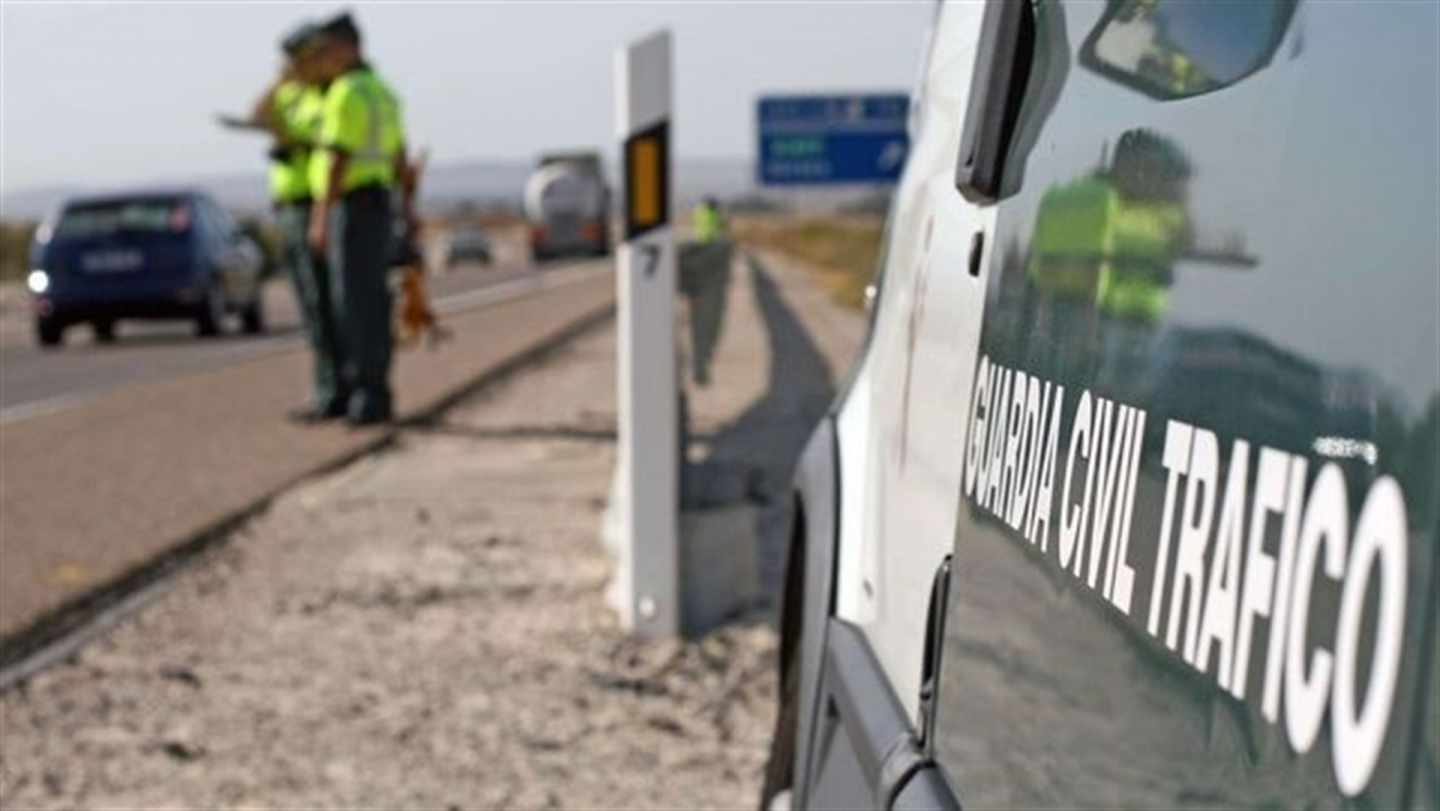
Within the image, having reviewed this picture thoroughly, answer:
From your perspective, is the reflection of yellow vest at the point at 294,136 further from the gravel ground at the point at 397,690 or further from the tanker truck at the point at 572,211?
the tanker truck at the point at 572,211

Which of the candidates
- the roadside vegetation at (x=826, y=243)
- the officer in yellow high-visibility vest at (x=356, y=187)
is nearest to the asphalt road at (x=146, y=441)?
the officer in yellow high-visibility vest at (x=356, y=187)

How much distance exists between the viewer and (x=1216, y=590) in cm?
175

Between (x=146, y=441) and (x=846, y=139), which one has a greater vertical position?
(x=846, y=139)

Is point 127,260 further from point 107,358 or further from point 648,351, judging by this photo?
point 648,351

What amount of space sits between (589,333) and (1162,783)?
86.1 feet

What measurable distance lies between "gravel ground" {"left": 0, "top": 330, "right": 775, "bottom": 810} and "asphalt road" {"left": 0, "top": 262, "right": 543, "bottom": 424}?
726cm

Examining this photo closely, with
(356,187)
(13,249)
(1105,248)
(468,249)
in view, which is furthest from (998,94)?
(468,249)

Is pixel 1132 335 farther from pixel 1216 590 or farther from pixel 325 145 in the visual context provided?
pixel 325 145

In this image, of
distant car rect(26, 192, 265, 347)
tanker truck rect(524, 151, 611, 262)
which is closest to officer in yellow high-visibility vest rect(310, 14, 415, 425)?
distant car rect(26, 192, 265, 347)

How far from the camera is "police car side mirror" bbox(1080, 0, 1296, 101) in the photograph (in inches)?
73.5

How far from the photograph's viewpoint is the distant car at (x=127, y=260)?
1033 inches

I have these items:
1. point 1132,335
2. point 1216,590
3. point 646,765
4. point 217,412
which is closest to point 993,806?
point 1132,335

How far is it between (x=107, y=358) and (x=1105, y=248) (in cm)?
2288

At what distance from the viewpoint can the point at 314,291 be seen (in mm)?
13672
